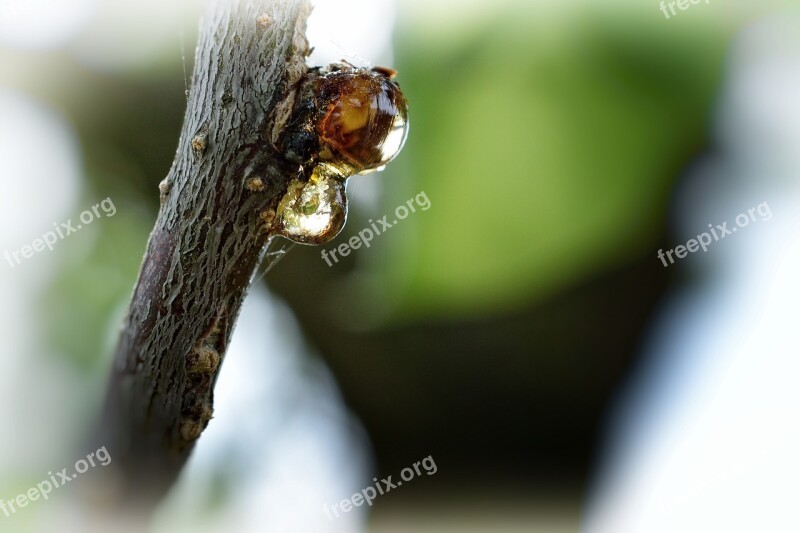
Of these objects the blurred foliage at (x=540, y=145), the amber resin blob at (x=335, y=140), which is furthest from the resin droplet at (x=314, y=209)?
the blurred foliage at (x=540, y=145)

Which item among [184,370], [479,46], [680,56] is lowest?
[184,370]

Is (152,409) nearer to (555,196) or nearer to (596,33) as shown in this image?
(555,196)

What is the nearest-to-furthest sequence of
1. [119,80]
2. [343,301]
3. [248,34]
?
[248,34]
[119,80]
[343,301]

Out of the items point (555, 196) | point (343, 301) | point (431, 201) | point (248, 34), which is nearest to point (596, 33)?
point (555, 196)

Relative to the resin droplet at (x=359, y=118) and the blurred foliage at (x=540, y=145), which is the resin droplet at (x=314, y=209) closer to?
the resin droplet at (x=359, y=118)

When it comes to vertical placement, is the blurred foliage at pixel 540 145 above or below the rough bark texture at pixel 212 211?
above

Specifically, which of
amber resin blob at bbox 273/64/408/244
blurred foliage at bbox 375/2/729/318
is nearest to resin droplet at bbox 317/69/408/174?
amber resin blob at bbox 273/64/408/244

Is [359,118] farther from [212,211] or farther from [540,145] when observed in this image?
[540,145]

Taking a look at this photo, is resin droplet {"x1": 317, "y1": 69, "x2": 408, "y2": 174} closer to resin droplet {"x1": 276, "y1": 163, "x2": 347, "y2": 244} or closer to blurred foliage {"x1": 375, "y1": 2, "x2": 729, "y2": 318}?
resin droplet {"x1": 276, "y1": 163, "x2": 347, "y2": 244}
